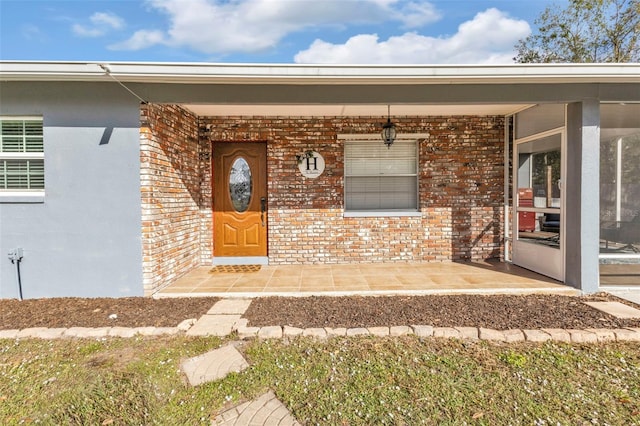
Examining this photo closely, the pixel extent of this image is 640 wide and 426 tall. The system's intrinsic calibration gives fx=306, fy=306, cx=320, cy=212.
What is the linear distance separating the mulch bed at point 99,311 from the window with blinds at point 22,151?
1.55 m

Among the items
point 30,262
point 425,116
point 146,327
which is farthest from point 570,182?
point 30,262

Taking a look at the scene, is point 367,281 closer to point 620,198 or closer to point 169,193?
point 169,193

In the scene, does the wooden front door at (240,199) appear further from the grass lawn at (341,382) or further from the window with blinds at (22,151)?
the grass lawn at (341,382)

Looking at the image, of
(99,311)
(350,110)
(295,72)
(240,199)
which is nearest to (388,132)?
(350,110)

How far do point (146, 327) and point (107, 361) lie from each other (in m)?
0.55

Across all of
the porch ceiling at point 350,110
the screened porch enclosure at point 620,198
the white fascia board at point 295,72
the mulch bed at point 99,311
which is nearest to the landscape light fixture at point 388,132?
the porch ceiling at point 350,110

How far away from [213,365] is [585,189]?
194 inches

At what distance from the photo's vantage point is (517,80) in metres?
3.93

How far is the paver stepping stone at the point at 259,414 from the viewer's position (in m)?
1.92

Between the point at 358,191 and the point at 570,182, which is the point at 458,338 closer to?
the point at 570,182

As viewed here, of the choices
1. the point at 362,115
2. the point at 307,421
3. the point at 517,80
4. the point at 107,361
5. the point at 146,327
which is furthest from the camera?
the point at 362,115

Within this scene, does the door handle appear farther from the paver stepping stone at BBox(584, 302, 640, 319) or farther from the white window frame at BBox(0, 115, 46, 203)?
the paver stepping stone at BBox(584, 302, 640, 319)

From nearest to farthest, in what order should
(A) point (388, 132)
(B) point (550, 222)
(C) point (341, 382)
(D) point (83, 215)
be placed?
(C) point (341, 382)
(D) point (83, 215)
(B) point (550, 222)
(A) point (388, 132)

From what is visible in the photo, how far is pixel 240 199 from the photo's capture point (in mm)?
5809
